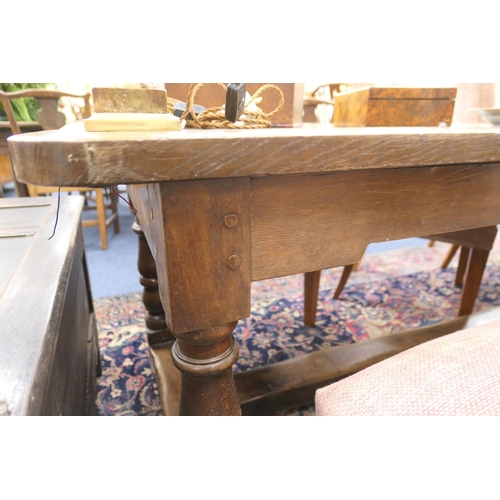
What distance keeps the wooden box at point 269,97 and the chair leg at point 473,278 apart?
81 centimetres

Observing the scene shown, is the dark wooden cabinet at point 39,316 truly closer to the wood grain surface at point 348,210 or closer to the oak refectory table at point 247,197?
the oak refectory table at point 247,197

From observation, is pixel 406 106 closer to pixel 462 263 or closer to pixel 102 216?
pixel 462 263

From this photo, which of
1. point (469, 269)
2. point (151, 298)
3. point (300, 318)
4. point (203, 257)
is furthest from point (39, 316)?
point (469, 269)

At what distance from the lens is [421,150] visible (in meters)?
0.44

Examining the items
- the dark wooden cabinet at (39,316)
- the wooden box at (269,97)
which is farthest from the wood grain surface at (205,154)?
the wooden box at (269,97)

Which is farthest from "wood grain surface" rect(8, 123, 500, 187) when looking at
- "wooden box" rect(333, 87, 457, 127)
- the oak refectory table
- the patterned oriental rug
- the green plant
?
the green plant

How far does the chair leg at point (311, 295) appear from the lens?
53.0 inches

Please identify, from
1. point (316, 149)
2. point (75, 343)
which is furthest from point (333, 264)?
point (75, 343)

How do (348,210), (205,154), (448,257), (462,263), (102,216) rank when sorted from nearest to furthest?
(205,154)
(348,210)
(462,263)
(448,257)
(102,216)

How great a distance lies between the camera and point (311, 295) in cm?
140

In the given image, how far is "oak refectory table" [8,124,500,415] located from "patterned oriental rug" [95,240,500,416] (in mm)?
687

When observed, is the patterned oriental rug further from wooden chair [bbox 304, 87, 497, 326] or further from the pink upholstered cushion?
the pink upholstered cushion

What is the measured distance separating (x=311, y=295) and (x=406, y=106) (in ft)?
2.32

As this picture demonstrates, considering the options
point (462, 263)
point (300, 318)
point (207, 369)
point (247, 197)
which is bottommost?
point (300, 318)
